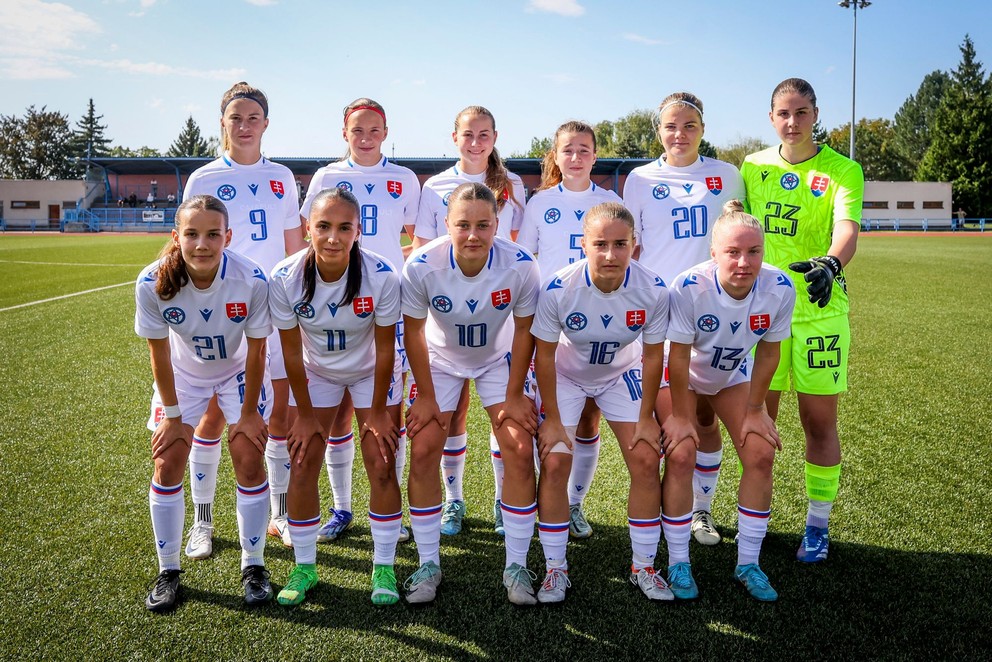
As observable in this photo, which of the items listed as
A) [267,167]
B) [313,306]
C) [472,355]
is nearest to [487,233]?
[472,355]

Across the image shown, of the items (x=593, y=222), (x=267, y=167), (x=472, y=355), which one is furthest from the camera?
(x=267, y=167)

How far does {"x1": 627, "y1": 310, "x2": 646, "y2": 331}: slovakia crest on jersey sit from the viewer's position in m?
2.98

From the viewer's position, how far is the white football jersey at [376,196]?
3877 millimetres

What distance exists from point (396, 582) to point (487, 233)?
1677mm

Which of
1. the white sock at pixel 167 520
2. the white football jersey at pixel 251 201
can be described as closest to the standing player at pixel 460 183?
the white football jersey at pixel 251 201

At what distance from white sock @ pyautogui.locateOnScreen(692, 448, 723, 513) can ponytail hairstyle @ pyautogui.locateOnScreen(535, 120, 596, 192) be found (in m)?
1.80

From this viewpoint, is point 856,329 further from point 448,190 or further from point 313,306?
point 313,306

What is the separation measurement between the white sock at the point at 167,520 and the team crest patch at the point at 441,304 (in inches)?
56.5

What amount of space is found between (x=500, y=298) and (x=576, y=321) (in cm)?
37

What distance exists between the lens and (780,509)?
383cm

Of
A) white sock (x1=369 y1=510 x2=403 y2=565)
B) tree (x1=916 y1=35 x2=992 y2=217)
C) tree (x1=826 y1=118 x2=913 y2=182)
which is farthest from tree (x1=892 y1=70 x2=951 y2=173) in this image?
white sock (x1=369 y1=510 x2=403 y2=565)

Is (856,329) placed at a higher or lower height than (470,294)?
lower

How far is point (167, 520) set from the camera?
9.70ft

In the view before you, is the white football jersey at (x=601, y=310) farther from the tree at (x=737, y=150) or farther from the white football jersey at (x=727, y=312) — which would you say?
the tree at (x=737, y=150)
